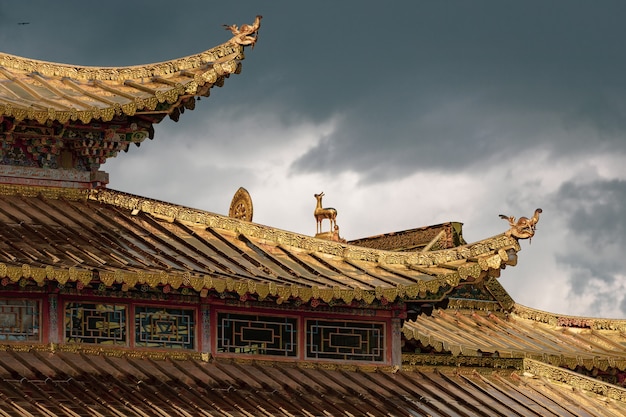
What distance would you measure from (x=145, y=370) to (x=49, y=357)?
4.66 feet

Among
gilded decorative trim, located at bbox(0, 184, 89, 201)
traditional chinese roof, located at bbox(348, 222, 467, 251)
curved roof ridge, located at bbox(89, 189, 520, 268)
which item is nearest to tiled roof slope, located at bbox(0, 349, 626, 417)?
curved roof ridge, located at bbox(89, 189, 520, 268)

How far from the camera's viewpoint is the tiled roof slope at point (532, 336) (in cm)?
3275

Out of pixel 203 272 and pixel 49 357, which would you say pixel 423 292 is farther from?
pixel 49 357

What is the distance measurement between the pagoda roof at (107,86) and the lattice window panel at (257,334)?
3858mm

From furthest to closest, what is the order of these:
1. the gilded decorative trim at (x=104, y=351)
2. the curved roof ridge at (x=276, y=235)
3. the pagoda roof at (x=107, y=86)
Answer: the pagoda roof at (x=107, y=86)
the curved roof ridge at (x=276, y=235)
the gilded decorative trim at (x=104, y=351)

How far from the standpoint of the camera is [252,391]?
83.4ft

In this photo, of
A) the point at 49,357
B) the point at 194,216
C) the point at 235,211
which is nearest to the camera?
the point at 49,357

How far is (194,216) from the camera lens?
28359mm

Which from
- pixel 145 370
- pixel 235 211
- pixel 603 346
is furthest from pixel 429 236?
pixel 145 370

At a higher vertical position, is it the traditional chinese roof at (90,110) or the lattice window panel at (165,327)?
the traditional chinese roof at (90,110)

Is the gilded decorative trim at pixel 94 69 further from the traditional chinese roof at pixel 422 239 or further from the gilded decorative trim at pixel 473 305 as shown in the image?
the gilded decorative trim at pixel 473 305

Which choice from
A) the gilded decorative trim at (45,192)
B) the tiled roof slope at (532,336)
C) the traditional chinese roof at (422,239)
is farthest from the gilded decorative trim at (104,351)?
the traditional chinese roof at (422,239)

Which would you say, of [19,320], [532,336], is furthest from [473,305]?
[19,320]

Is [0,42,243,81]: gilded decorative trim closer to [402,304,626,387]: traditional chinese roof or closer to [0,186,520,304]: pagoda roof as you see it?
[0,186,520,304]: pagoda roof
